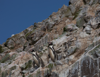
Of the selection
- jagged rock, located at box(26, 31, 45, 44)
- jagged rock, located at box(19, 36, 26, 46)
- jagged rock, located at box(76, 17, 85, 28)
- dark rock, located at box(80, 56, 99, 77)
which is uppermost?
jagged rock, located at box(19, 36, 26, 46)

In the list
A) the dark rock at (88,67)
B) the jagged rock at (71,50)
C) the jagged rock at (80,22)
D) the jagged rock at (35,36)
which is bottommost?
the dark rock at (88,67)

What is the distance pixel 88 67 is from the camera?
17.7 meters

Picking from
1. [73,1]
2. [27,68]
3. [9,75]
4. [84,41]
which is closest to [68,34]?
[84,41]

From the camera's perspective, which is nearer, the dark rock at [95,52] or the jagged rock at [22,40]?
the dark rock at [95,52]

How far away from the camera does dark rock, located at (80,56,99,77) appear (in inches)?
679

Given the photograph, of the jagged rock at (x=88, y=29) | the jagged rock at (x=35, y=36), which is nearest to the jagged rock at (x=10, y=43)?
the jagged rock at (x=35, y=36)

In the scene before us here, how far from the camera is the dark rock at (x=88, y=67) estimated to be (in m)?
17.2

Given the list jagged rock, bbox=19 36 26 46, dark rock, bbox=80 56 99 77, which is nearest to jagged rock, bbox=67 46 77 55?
dark rock, bbox=80 56 99 77

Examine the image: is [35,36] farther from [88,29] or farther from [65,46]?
[88,29]

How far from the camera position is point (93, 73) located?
56.2ft

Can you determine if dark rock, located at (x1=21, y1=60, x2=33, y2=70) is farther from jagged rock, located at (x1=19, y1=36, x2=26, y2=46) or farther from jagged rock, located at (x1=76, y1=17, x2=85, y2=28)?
jagged rock, located at (x1=19, y1=36, x2=26, y2=46)

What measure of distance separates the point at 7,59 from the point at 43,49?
7.95 metres

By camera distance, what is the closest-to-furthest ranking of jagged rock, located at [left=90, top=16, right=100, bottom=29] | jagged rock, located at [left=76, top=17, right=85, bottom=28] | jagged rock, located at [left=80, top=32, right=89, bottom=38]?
jagged rock, located at [left=80, top=32, right=89, bottom=38] → jagged rock, located at [left=90, top=16, right=100, bottom=29] → jagged rock, located at [left=76, top=17, right=85, bottom=28]

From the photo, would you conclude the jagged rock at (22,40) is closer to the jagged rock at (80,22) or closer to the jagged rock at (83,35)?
the jagged rock at (80,22)
